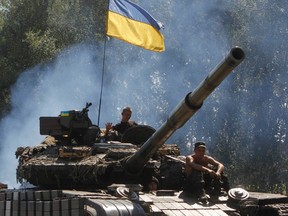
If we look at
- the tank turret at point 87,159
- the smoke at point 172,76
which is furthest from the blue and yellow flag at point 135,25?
the smoke at point 172,76

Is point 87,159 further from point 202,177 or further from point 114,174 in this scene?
point 202,177

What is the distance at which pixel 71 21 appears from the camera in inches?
1404

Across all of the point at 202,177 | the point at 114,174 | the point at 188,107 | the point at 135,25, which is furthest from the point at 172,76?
the point at 188,107

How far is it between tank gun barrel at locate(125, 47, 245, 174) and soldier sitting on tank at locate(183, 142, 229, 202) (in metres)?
0.84

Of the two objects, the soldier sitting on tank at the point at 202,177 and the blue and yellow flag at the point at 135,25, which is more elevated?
the blue and yellow flag at the point at 135,25

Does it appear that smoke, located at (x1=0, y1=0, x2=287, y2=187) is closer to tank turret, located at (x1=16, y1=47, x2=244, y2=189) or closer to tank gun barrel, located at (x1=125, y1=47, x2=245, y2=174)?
Answer: tank turret, located at (x1=16, y1=47, x2=244, y2=189)

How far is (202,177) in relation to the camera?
50.9 feet

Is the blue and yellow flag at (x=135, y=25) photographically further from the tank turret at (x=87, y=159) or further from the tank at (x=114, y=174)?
the tank turret at (x=87, y=159)

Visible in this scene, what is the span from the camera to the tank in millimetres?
13070

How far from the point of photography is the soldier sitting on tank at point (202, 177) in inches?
605

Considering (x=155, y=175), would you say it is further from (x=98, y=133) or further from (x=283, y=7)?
(x=283, y=7)

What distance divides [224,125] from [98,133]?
1440 centimetres

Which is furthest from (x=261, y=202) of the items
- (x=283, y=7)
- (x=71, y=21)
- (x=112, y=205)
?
(x=71, y=21)

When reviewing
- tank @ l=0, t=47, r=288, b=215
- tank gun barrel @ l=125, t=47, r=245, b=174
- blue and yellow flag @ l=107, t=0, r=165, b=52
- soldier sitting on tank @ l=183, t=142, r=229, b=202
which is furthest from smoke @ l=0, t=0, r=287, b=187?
tank gun barrel @ l=125, t=47, r=245, b=174
